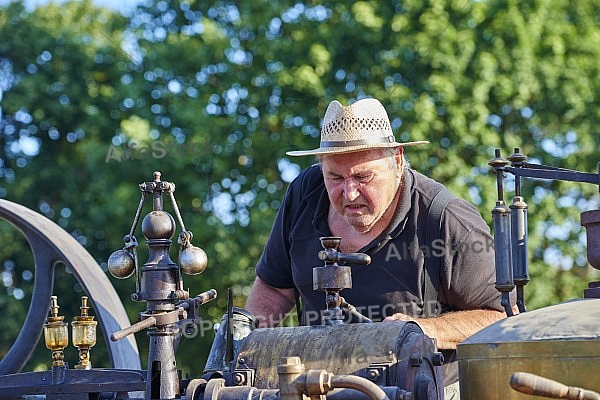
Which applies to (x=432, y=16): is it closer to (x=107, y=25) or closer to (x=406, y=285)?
(x=107, y=25)

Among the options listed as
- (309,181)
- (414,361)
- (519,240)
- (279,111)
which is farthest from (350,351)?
(279,111)

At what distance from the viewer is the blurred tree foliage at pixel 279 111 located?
14.3 metres

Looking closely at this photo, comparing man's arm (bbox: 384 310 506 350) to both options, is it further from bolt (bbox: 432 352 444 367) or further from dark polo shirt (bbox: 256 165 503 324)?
bolt (bbox: 432 352 444 367)

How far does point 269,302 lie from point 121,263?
157 centimetres

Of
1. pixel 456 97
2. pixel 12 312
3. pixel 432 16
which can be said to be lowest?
pixel 12 312

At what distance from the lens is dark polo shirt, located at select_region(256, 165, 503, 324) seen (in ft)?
14.6

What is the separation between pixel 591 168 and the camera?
15.9 meters

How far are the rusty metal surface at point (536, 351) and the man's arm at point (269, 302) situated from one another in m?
2.09

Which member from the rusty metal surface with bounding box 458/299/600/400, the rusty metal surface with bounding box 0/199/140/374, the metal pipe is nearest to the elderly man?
the rusty metal surface with bounding box 0/199/140/374

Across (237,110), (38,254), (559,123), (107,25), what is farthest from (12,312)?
(38,254)

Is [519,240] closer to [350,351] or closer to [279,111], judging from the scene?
[350,351]

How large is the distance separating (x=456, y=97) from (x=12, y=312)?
672 centimetres

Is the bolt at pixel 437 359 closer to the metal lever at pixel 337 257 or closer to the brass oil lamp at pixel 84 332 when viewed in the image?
the metal lever at pixel 337 257

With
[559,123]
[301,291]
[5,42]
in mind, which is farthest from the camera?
[5,42]
